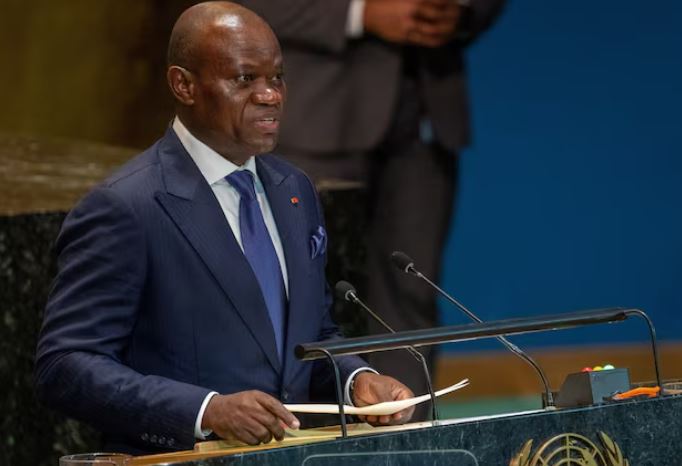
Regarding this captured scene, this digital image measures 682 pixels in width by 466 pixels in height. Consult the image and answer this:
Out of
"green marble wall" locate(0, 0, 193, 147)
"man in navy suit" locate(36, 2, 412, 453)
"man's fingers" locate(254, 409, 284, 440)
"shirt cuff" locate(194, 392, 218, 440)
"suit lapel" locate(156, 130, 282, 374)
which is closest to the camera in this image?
"man's fingers" locate(254, 409, 284, 440)

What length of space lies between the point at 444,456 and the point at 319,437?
24 centimetres

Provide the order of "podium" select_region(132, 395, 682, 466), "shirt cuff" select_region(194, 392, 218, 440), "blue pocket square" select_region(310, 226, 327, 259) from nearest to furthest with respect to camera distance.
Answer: "podium" select_region(132, 395, 682, 466), "shirt cuff" select_region(194, 392, 218, 440), "blue pocket square" select_region(310, 226, 327, 259)

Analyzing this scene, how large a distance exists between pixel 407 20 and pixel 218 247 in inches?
104

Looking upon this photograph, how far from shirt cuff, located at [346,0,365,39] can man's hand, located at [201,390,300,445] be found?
3072mm

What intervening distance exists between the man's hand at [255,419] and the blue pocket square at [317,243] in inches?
28.7

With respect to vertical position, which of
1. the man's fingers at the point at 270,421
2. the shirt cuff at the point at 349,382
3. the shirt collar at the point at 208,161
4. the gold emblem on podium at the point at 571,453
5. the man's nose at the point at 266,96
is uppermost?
the man's nose at the point at 266,96

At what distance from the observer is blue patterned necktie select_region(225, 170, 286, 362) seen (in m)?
A: 3.42

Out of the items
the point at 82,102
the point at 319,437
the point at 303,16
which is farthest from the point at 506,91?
the point at 319,437

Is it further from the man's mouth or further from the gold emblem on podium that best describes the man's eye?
the gold emblem on podium

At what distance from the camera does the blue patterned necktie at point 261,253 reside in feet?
11.2

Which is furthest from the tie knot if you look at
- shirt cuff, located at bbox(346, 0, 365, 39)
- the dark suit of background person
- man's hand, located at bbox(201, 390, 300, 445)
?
shirt cuff, located at bbox(346, 0, 365, 39)

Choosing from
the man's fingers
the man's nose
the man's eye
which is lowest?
the man's fingers

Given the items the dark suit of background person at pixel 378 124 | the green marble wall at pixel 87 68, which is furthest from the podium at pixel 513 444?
the green marble wall at pixel 87 68

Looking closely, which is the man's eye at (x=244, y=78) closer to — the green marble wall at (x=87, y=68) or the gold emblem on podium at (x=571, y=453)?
the gold emblem on podium at (x=571, y=453)
